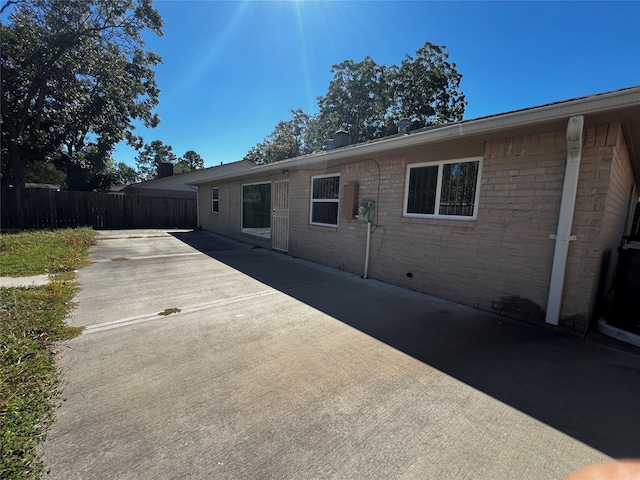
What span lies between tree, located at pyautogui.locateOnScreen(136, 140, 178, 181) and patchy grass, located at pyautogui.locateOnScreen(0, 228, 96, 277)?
5168 centimetres

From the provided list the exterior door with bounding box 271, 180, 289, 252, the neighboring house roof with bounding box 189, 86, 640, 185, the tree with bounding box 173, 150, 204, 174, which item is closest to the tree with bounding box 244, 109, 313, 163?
the exterior door with bounding box 271, 180, 289, 252

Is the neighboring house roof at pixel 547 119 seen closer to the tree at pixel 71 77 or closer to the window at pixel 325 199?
the window at pixel 325 199

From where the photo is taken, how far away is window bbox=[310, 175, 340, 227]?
7.27m

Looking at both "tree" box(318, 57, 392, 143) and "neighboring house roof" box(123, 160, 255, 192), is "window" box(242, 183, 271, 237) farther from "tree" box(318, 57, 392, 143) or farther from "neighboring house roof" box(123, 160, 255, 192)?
"tree" box(318, 57, 392, 143)

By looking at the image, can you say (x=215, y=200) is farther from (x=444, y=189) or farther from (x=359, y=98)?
(x=359, y=98)

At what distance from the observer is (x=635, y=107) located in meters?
2.95

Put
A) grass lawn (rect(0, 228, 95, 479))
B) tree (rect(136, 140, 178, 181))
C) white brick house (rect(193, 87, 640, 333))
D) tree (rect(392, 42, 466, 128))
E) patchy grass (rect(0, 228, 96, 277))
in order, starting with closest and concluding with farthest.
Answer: grass lawn (rect(0, 228, 95, 479))
white brick house (rect(193, 87, 640, 333))
patchy grass (rect(0, 228, 96, 277))
tree (rect(392, 42, 466, 128))
tree (rect(136, 140, 178, 181))

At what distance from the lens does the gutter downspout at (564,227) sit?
3467 millimetres

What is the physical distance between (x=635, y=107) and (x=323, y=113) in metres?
24.2

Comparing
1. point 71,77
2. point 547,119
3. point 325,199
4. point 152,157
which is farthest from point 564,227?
point 152,157

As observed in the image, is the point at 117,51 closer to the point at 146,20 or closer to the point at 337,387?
the point at 146,20

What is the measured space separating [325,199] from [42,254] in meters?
7.20

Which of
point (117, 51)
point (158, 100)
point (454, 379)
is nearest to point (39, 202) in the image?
point (117, 51)

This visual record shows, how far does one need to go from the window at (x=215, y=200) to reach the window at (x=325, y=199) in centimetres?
760
